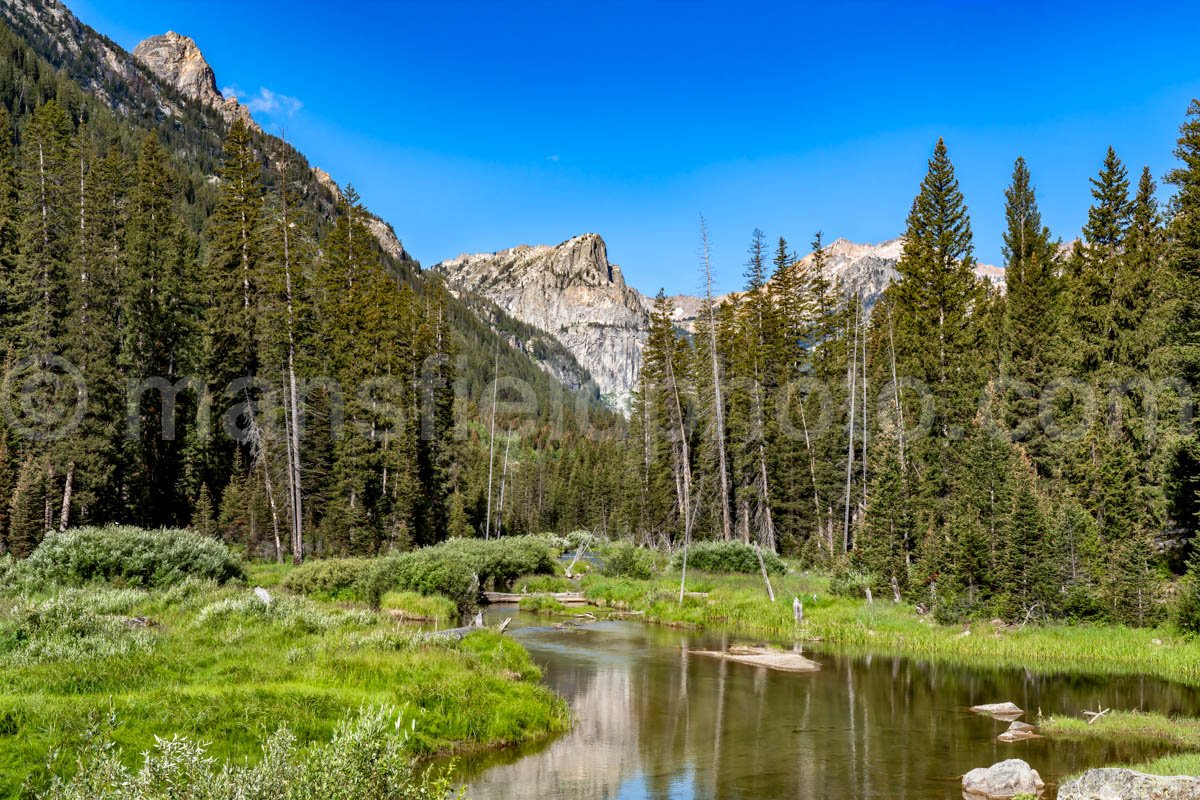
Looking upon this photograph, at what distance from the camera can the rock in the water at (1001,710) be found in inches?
692

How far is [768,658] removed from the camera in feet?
79.1

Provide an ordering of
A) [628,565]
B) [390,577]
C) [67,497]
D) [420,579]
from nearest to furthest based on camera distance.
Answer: [420,579] < [390,577] < [67,497] < [628,565]

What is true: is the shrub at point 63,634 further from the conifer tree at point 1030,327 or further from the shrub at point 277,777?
the conifer tree at point 1030,327

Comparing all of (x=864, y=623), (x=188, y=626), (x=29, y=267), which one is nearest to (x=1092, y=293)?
(x=864, y=623)

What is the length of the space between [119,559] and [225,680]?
45.3 feet

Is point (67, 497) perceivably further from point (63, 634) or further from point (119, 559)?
point (63, 634)

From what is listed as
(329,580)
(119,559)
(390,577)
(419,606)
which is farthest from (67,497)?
(419,606)

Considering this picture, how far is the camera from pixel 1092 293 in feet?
129

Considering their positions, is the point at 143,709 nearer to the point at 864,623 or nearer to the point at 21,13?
the point at 864,623

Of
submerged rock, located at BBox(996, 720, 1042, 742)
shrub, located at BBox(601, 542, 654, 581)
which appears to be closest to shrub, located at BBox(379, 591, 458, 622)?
shrub, located at BBox(601, 542, 654, 581)

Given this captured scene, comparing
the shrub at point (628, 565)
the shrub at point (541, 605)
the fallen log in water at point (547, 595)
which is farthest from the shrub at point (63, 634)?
the shrub at point (628, 565)

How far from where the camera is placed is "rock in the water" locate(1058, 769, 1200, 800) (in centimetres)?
1056

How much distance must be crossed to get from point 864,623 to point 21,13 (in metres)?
202

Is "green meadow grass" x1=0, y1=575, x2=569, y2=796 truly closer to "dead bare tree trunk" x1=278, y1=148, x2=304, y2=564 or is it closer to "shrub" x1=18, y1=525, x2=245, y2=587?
"shrub" x1=18, y1=525, x2=245, y2=587
